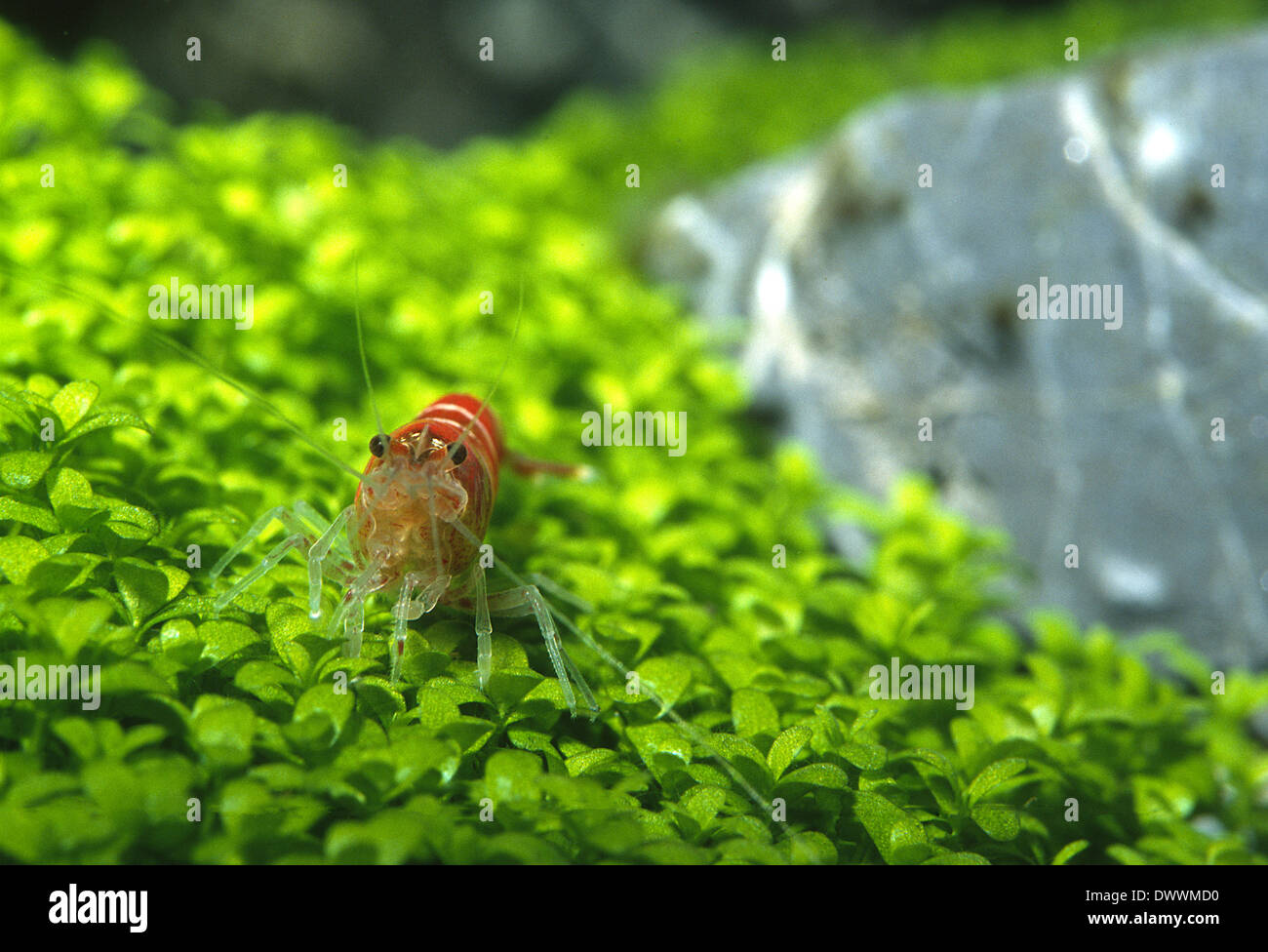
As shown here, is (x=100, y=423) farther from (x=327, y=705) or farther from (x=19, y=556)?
(x=327, y=705)

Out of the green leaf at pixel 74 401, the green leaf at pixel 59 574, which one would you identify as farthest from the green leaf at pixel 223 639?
the green leaf at pixel 74 401

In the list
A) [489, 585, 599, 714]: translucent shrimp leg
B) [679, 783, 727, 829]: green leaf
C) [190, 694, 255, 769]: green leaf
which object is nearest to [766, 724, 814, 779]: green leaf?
[679, 783, 727, 829]: green leaf

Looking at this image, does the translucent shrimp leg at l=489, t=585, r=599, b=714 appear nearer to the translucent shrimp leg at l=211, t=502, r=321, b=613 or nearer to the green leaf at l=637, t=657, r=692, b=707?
the green leaf at l=637, t=657, r=692, b=707

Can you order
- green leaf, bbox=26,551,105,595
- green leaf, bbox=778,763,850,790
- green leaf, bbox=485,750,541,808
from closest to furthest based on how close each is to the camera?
1. green leaf, bbox=485,750,541,808
2. green leaf, bbox=26,551,105,595
3. green leaf, bbox=778,763,850,790

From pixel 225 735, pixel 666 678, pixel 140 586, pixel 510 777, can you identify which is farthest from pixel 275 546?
pixel 666 678

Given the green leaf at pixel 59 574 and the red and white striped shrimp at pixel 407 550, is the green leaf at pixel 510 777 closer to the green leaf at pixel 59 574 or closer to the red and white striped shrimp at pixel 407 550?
the red and white striped shrimp at pixel 407 550
